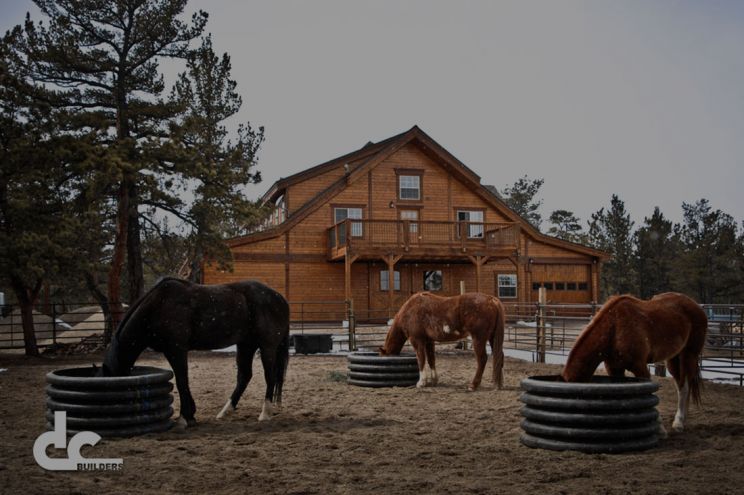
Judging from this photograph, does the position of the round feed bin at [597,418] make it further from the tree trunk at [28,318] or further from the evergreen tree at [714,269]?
the evergreen tree at [714,269]

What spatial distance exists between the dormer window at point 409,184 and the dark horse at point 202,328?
22.1 metres

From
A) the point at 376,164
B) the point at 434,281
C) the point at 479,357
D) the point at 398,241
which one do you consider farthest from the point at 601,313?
the point at 434,281

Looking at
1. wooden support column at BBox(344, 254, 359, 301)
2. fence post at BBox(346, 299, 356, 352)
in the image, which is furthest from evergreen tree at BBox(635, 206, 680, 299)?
fence post at BBox(346, 299, 356, 352)

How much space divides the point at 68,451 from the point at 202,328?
216 cm

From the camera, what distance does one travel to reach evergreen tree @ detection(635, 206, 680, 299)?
4550 centimetres

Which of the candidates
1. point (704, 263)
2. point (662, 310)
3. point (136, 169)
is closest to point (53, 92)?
point (136, 169)

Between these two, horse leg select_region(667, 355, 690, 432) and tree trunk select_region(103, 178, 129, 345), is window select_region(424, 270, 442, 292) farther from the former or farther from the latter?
horse leg select_region(667, 355, 690, 432)

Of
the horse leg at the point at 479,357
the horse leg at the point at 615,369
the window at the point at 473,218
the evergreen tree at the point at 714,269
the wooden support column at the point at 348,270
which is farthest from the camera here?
the evergreen tree at the point at 714,269

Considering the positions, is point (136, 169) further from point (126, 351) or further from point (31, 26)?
point (126, 351)

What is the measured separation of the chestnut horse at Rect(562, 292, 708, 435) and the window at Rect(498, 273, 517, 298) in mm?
24238

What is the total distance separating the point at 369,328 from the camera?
25.9m

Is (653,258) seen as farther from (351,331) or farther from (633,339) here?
(633,339)

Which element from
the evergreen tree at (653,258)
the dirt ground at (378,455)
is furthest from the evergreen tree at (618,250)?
the dirt ground at (378,455)

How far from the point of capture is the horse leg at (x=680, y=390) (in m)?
7.15
